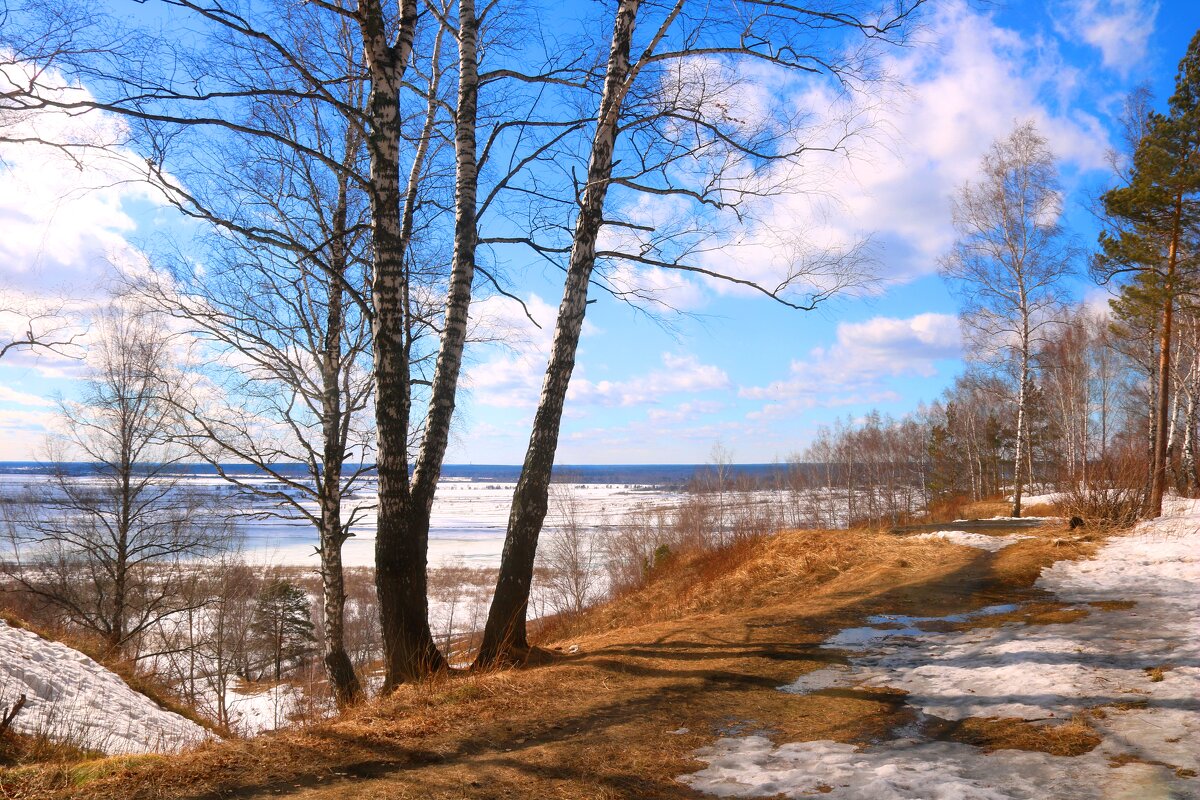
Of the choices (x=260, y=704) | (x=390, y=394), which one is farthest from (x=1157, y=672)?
(x=260, y=704)

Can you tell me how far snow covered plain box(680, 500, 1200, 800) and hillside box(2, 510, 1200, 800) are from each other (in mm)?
14

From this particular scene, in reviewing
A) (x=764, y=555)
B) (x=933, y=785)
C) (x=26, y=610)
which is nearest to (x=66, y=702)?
(x=933, y=785)

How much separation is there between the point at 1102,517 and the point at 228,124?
12.3 meters

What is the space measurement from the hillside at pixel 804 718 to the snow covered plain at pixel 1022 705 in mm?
14

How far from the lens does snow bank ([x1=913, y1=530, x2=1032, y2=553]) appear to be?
9523 millimetres

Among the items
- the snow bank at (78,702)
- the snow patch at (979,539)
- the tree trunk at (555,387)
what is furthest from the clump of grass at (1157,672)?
the snow bank at (78,702)

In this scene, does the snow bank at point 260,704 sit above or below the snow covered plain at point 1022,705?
below

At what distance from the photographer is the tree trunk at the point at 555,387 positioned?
19.1 ft

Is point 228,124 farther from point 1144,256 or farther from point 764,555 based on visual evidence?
point 1144,256

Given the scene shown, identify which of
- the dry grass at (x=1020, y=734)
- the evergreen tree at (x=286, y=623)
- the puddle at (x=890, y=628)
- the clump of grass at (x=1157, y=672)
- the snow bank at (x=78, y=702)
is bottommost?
the evergreen tree at (x=286, y=623)

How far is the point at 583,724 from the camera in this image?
12.4 feet

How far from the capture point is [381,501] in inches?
207

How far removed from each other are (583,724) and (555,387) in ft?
10.2

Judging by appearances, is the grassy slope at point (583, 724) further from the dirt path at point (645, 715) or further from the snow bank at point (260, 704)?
the snow bank at point (260, 704)
